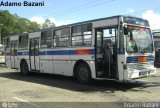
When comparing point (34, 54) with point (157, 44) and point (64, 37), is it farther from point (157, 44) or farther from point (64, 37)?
point (157, 44)

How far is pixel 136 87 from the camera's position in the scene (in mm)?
12234

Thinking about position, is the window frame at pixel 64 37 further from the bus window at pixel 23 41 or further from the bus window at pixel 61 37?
the bus window at pixel 23 41

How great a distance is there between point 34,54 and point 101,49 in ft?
19.8

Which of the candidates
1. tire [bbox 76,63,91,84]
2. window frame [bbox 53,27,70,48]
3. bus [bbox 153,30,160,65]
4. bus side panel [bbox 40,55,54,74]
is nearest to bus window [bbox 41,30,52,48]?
window frame [bbox 53,27,70,48]

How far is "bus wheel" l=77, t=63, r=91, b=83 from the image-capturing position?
13.3m

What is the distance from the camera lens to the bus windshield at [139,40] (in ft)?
38.7

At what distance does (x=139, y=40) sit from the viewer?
486 inches

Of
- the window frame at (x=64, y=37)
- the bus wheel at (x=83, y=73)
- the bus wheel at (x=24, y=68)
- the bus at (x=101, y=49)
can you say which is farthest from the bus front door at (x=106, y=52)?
the bus wheel at (x=24, y=68)

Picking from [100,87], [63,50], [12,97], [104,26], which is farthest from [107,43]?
[12,97]

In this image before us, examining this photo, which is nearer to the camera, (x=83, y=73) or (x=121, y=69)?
(x=121, y=69)

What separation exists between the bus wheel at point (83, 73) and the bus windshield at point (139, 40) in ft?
8.08

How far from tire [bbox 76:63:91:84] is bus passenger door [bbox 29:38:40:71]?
4180 mm

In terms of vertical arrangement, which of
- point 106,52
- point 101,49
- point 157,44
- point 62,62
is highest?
point 157,44

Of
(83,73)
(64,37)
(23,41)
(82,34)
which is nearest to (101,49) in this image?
(82,34)
